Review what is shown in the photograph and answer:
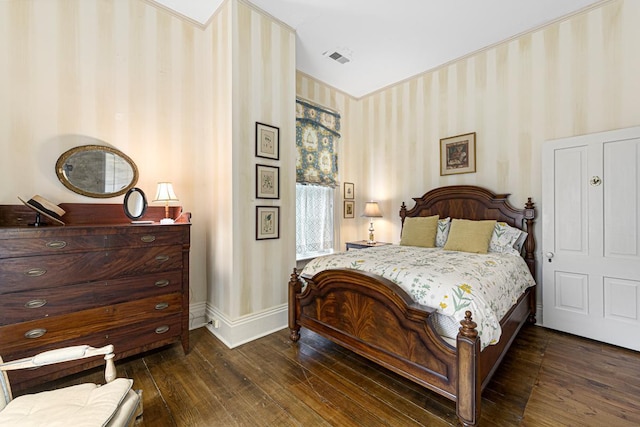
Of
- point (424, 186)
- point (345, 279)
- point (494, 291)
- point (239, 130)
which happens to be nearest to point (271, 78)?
point (239, 130)

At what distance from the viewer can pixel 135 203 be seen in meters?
2.47

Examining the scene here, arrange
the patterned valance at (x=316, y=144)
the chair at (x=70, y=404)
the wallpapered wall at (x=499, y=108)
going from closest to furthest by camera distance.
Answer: the chair at (x=70, y=404) → the wallpapered wall at (x=499, y=108) → the patterned valance at (x=316, y=144)

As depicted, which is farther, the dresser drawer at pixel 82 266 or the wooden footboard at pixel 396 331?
the dresser drawer at pixel 82 266

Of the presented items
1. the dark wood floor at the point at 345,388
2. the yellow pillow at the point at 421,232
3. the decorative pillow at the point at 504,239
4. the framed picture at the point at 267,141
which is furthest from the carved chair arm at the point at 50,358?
the decorative pillow at the point at 504,239

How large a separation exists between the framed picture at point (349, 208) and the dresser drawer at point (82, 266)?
2933 mm

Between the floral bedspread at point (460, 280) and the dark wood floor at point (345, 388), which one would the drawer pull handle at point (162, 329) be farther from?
the floral bedspread at point (460, 280)

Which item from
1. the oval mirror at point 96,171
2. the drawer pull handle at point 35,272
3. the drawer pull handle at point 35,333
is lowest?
the drawer pull handle at point 35,333

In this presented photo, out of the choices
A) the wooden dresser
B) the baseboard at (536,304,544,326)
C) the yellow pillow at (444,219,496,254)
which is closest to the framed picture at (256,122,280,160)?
the wooden dresser

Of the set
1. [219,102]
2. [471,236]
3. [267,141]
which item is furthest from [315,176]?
[471,236]

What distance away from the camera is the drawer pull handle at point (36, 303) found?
174 centimetres

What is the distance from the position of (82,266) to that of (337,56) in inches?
141

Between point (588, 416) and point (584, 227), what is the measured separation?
6.03 ft

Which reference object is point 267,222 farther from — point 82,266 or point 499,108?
point 499,108

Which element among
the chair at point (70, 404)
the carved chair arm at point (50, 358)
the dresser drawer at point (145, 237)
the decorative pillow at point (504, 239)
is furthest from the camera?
the decorative pillow at point (504, 239)
